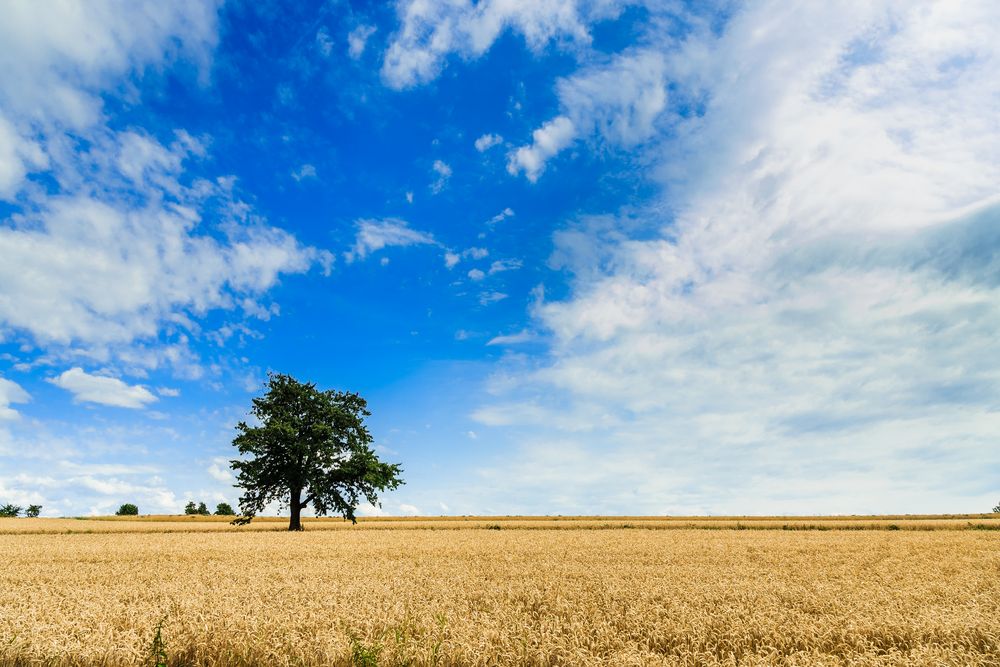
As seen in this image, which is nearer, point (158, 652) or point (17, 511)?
point (158, 652)

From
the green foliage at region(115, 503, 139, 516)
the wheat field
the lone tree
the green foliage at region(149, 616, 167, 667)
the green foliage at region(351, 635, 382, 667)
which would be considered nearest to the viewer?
the green foliage at region(351, 635, 382, 667)

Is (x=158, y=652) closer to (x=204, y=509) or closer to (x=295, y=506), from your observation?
(x=295, y=506)

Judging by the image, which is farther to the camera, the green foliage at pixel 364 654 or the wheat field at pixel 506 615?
the wheat field at pixel 506 615

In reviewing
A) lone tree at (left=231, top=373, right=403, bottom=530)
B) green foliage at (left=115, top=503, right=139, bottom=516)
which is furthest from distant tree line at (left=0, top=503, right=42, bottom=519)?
lone tree at (left=231, top=373, right=403, bottom=530)

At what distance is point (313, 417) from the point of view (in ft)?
154

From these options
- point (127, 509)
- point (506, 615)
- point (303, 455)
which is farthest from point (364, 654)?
point (127, 509)

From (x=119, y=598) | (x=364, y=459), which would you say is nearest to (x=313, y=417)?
(x=364, y=459)

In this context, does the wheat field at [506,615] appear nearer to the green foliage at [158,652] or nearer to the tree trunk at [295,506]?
the green foliage at [158,652]

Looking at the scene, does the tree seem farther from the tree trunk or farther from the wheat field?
the wheat field

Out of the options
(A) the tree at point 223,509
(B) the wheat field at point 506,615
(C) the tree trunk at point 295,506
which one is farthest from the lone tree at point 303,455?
(A) the tree at point 223,509

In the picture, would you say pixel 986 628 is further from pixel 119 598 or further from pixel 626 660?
pixel 119 598

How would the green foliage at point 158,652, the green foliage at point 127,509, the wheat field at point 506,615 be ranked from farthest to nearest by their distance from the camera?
the green foliage at point 127,509, the green foliage at point 158,652, the wheat field at point 506,615

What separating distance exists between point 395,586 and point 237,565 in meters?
8.16

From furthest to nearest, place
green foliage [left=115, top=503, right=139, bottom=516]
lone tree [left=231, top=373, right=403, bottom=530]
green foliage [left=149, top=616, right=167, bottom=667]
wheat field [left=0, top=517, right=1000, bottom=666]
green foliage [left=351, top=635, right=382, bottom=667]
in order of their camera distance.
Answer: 1. green foliage [left=115, top=503, right=139, bottom=516]
2. lone tree [left=231, top=373, right=403, bottom=530]
3. green foliage [left=149, top=616, right=167, bottom=667]
4. wheat field [left=0, top=517, right=1000, bottom=666]
5. green foliage [left=351, top=635, right=382, bottom=667]
